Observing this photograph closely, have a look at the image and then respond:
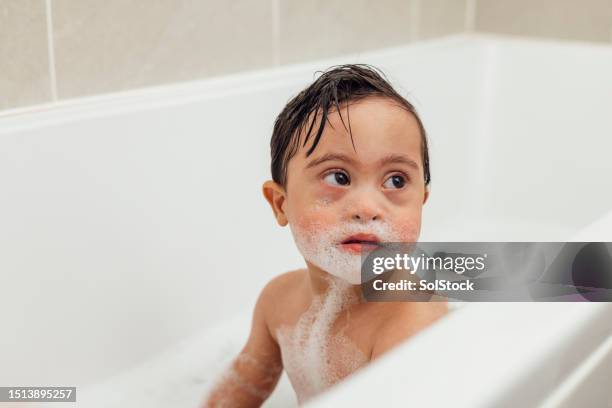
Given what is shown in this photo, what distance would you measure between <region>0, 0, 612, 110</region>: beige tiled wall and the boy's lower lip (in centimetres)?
53

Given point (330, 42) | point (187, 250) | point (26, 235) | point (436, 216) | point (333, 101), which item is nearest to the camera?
point (333, 101)

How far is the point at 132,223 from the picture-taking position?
46.5 inches

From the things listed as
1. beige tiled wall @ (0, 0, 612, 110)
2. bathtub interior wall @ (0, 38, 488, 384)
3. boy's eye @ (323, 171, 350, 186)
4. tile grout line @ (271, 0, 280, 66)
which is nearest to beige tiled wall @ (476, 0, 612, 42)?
beige tiled wall @ (0, 0, 612, 110)

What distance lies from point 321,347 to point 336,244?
0.15 meters

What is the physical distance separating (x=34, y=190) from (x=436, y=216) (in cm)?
89

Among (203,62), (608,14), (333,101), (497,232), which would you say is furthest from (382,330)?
(608,14)

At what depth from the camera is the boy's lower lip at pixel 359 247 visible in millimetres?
813

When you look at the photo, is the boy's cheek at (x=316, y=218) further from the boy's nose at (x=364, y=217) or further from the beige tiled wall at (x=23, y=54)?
the beige tiled wall at (x=23, y=54)

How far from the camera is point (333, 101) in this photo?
84 centimetres

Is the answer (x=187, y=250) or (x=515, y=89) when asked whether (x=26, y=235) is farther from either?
(x=515, y=89)

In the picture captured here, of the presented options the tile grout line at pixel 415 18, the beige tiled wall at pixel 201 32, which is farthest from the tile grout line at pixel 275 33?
the tile grout line at pixel 415 18

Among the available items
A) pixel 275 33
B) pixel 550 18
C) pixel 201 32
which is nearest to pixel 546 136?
pixel 550 18

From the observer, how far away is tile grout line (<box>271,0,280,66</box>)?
142cm

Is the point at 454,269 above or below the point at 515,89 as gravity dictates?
below
